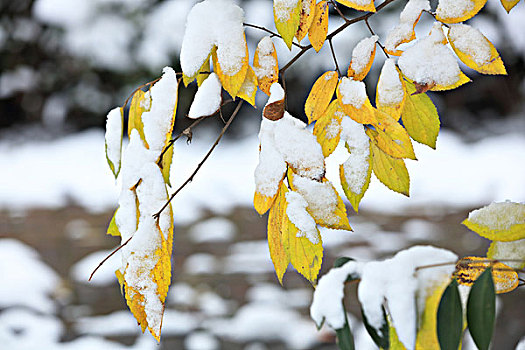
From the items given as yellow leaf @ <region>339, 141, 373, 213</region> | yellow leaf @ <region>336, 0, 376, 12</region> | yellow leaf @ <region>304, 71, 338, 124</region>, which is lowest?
yellow leaf @ <region>339, 141, 373, 213</region>

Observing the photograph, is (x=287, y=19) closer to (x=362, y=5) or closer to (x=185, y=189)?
(x=362, y=5)

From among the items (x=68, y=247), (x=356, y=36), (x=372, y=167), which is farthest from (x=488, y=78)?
(x=372, y=167)

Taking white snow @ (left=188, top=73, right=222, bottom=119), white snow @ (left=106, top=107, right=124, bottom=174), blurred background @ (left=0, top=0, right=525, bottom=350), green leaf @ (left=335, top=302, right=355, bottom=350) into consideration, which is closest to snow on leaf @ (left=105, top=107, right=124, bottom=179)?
white snow @ (left=106, top=107, right=124, bottom=174)

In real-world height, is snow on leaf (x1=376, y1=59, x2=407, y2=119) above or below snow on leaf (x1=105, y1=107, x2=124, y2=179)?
above

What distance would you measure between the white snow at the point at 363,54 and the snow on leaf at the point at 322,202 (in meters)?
0.14

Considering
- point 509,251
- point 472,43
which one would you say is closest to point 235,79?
point 472,43

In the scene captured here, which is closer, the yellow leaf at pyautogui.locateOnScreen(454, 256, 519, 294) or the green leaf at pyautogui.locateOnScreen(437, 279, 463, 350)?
the green leaf at pyautogui.locateOnScreen(437, 279, 463, 350)

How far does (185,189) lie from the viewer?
3.62m

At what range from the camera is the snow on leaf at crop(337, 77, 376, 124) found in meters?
0.59

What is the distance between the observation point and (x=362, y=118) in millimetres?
593

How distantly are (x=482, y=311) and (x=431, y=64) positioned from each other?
0.81 feet

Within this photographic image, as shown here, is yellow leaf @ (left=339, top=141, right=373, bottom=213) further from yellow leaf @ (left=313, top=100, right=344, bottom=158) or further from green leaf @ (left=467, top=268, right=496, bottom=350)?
→ green leaf @ (left=467, top=268, right=496, bottom=350)

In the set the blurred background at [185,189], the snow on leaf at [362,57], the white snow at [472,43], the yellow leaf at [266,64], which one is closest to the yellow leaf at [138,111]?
the yellow leaf at [266,64]

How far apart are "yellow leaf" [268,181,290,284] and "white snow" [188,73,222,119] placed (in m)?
0.11
